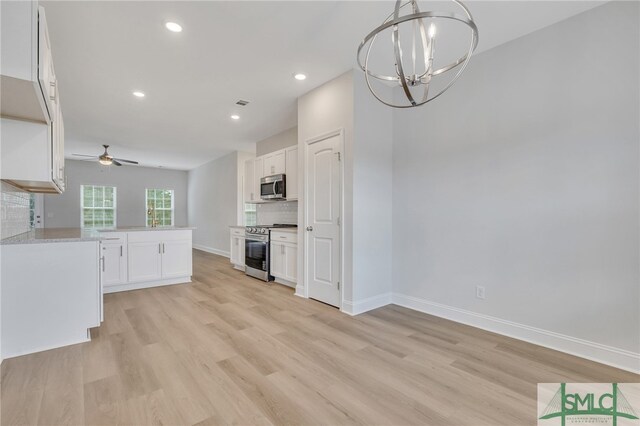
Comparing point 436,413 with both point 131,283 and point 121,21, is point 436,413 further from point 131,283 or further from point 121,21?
point 131,283

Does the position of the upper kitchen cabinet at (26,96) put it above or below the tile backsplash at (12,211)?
above

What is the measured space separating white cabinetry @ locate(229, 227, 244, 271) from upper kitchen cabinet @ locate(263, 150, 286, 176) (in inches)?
52.7

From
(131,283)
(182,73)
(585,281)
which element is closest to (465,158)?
(585,281)

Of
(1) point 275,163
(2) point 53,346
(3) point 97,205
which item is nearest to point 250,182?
(1) point 275,163

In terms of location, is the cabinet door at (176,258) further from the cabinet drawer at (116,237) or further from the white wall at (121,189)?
the white wall at (121,189)

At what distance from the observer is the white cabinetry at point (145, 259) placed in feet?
13.7

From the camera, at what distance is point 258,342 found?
8.50 feet

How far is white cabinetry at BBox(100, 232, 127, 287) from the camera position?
4141mm

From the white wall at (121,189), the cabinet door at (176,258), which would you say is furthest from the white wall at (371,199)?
the white wall at (121,189)

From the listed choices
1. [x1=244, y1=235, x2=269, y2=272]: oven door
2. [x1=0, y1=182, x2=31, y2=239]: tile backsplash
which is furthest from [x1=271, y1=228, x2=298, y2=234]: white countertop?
[x1=0, y1=182, x2=31, y2=239]: tile backsplash

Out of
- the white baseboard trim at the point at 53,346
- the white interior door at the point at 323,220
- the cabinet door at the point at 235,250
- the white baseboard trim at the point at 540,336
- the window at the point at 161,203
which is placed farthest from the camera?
the window at the point at 161,203

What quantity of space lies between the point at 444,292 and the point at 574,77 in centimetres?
229

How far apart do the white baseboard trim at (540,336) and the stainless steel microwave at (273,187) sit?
106 inches

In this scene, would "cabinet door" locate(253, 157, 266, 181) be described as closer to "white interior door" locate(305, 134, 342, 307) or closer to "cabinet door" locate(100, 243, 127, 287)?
"white interior door" locate(305, 134, 342, 307)
